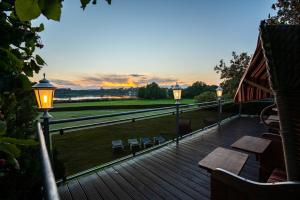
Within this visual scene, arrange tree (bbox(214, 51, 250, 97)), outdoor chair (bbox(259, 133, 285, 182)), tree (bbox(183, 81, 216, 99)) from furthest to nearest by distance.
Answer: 1. tree (bbox(183, 81, 216, 99))
2. tree (bbox(214, 51, 250, 97))
3. outdoor chair (bbox(259, 133, 285, 182))

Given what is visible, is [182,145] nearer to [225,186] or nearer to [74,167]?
[225,186]

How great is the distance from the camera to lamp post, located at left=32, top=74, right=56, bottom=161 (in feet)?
8.38

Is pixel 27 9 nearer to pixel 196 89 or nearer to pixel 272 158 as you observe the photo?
pixel 272 158

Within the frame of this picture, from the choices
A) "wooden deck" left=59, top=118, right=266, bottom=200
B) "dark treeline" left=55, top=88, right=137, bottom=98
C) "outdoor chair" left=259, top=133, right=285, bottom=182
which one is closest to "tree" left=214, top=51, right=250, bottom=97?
"dark treeline" left=55, top=88, right=137, bottom=98

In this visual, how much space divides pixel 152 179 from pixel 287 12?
913 centimetres

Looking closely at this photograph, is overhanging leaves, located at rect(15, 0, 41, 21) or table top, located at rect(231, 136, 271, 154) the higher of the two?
overhanging leaves, located at rect(15, 0, 41, 21)

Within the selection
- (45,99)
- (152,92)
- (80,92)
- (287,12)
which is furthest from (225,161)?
(152,92)

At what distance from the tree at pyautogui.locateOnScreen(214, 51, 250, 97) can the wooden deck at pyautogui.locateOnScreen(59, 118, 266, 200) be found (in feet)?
44.5

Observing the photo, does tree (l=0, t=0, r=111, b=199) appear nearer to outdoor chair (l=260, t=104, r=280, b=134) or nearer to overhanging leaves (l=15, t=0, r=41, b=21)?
overhanging leaves (l=15, t=0, r=41, b=21)

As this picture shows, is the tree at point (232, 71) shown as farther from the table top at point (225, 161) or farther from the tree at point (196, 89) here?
Result: the tree at point (196, 89)

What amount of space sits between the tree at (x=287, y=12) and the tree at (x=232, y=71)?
796 centimetres

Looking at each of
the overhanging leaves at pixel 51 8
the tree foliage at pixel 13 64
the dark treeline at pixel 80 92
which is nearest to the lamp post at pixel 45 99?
the dark treeline at pixel 80 92

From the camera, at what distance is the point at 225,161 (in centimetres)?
207

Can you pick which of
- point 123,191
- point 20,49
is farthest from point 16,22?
point 123,191
